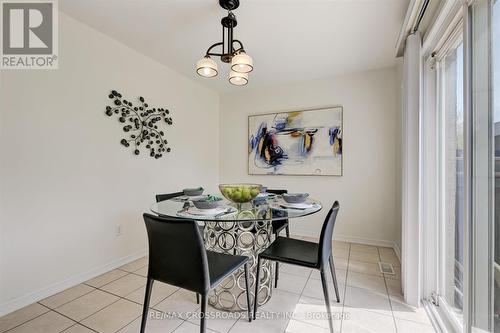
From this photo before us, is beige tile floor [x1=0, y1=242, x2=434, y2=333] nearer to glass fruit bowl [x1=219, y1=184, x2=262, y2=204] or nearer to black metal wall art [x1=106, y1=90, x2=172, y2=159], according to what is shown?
glass fruit bowl [x1=219, y1=184, x2=262, y2=204]

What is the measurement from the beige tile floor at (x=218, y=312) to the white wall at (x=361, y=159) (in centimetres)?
92

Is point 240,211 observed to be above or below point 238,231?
above

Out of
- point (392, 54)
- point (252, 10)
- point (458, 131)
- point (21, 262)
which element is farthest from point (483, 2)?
point (21, 262)

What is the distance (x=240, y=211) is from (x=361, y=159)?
7.50 feet

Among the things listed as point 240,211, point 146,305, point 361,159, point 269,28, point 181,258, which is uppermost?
point 269,28

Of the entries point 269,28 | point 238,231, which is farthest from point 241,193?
point 269,28

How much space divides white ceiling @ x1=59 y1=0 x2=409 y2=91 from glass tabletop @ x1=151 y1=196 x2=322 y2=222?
5.39 feet

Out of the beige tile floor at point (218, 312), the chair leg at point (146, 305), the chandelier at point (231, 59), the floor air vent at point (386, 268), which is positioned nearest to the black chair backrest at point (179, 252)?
the chair leg at point (146, 305)

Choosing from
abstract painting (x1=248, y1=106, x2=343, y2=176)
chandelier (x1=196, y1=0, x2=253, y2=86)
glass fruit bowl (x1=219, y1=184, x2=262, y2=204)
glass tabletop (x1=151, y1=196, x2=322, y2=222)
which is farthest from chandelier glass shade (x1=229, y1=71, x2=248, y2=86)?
abstract painting (x1=248, y1=106, x2=343, y2=176)

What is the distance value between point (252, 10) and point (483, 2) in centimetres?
148

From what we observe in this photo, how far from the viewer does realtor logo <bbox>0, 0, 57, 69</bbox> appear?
177 centimetres

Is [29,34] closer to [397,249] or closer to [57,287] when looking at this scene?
[57,287]

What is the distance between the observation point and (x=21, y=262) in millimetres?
1801

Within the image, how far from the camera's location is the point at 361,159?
317 cm
